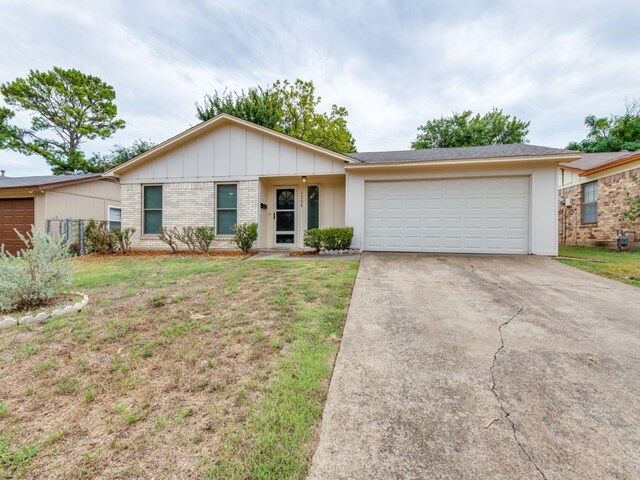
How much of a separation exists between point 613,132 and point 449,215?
23.8 metres

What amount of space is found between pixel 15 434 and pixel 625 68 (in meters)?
23.0

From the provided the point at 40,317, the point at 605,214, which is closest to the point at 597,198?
the point at 605,214

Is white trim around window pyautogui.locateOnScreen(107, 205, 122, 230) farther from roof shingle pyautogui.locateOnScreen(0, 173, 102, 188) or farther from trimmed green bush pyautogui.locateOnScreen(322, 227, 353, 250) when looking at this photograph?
trimmed green bush pyautogui.locateOnScreen(322, 227, 353, 250)

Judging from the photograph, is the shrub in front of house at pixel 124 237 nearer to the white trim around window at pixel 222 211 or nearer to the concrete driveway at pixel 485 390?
the white trim around window at pixel 222 211

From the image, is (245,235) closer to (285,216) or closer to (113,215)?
(285,216)

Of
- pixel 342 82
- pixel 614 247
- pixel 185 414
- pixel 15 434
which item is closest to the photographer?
pixel 15 434

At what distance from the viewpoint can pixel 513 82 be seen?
45.2ft

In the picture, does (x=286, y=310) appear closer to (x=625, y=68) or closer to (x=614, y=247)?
(x=614, y=247)

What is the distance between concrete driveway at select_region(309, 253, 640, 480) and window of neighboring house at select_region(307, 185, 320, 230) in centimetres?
638

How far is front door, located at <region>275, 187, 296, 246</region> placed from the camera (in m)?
10.4

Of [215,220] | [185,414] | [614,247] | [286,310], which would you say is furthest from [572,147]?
[185,414]

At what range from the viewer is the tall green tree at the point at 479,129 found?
25.2 metres

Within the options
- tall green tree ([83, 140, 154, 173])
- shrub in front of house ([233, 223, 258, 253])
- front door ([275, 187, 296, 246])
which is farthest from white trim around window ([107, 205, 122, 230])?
tall green tree ([83, 140, 154, 173])

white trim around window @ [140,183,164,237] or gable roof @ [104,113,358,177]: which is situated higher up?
gable roof @ [104,113,358,177]
